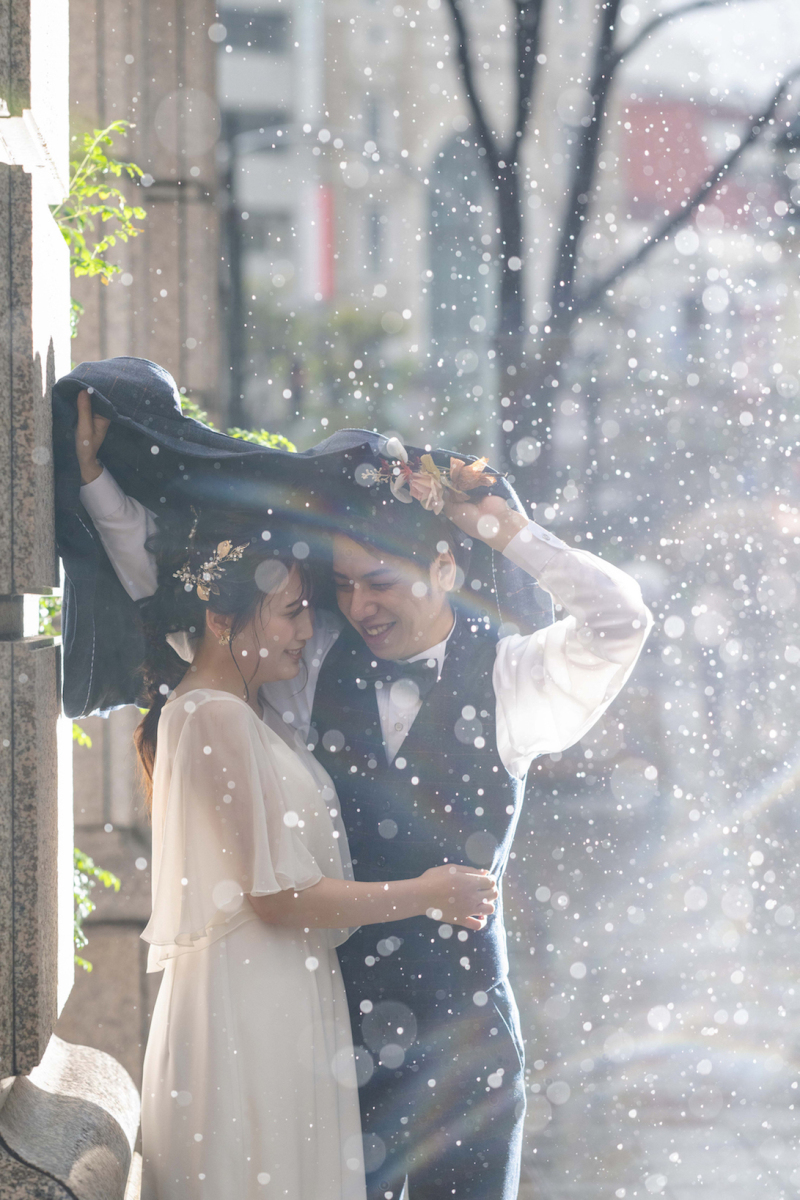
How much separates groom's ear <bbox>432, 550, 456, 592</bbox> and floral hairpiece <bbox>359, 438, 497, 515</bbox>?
0.09m

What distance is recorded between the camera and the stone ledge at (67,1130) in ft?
3.43

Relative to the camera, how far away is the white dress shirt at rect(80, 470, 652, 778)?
124 centimetres

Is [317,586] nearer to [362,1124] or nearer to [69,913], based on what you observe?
[69,913]

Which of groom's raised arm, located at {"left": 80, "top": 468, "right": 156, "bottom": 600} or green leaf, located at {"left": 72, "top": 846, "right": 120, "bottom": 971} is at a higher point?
groom's raised arm, located at {"left": 80, "top": 468, "right": 156, "bottom": 600}

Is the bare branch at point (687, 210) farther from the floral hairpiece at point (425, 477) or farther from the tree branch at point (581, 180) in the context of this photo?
the floral hairpiece at point (425, 477)

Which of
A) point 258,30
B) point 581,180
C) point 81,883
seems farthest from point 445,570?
point 258,30

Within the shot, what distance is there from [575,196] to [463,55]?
610mm

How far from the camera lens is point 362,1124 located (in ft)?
4.55

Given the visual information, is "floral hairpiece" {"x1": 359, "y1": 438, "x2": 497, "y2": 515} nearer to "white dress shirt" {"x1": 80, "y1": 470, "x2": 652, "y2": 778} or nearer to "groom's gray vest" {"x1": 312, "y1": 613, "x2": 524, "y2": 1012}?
"white dress shirt" {"x1": 80, "y1": 470, "x2": 652, "y2": 778}

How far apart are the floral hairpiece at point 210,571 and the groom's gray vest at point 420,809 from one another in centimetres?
26

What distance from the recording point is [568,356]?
2688 mm

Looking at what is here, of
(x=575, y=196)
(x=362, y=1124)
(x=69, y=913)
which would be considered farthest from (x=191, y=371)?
(x=362, y=1124)

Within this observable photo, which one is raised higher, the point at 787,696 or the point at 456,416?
the point at 456,416

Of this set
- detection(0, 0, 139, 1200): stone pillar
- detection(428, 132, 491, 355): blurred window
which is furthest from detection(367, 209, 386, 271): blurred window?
detection(0, 0, 139, 1200): stone pillar
